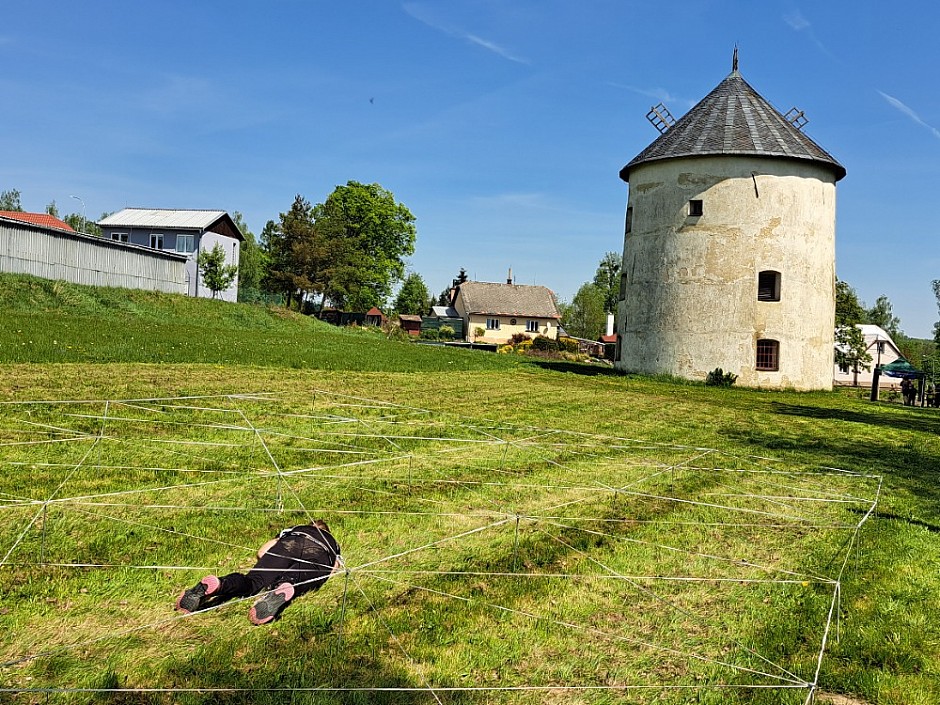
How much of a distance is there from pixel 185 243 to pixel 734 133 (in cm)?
3557

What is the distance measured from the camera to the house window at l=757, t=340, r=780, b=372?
78.5 feet

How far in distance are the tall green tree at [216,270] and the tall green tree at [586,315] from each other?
164ft

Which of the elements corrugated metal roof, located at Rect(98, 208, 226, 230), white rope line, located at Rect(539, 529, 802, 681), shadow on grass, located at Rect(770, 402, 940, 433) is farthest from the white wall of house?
white rope line, located at Rect(539, 529, 802, 681)

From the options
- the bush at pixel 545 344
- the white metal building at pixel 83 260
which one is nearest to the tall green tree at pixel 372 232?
the bush at pixel 545 344

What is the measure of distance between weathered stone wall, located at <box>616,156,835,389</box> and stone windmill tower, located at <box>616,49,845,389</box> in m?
0.03

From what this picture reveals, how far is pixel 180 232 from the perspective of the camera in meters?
45.6

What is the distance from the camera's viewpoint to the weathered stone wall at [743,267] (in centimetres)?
2373

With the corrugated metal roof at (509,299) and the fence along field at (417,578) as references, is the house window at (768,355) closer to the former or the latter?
the fence along field at (417,578)

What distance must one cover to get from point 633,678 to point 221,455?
5.42 metres

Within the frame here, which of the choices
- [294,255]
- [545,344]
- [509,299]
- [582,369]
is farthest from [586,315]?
[582,369]

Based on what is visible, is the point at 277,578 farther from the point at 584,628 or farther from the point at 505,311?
the point at 505,311

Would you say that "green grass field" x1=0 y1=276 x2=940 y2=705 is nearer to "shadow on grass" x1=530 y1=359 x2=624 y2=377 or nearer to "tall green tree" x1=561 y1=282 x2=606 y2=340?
"shadow on grass" x1=530 y1=359 x2=624 y2=377

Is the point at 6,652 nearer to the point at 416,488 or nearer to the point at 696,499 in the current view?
the point at 416,488

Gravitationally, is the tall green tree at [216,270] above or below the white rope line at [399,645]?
above
